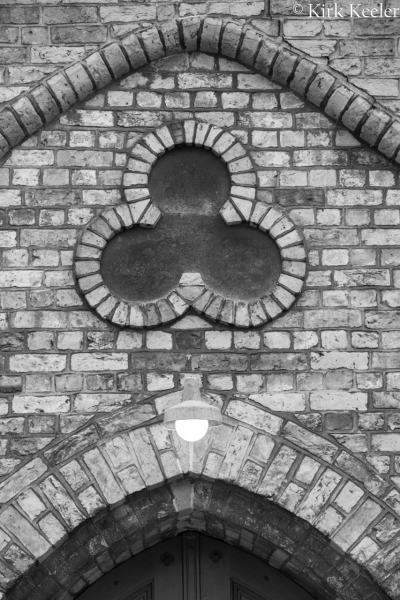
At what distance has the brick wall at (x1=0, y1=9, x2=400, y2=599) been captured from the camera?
20.2ft

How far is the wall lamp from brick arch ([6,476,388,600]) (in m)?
0.57

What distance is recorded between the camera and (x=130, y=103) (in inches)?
265

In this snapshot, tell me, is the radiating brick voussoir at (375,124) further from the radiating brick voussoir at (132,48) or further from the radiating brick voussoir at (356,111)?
the radiating brick voussoir at (132,48)

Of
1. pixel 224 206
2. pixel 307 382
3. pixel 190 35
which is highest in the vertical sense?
pixel 190 35

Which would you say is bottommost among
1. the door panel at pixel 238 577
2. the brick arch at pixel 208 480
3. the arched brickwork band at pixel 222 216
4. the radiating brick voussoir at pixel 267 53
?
the door panel at pixel 238 577

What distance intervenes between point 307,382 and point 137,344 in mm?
952

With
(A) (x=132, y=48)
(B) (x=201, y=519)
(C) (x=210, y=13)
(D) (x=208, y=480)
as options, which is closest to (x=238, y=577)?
(B) (x=201, y=519)

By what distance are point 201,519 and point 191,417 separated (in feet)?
3.26

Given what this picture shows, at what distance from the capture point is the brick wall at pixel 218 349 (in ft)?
20.2

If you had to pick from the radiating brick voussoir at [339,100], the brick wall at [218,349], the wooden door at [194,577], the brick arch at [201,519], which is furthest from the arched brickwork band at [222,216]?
the wooden door at [194,577]

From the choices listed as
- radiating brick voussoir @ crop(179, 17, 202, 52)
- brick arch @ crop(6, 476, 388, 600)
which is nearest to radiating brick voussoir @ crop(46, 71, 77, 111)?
radiating brick voussoir @ crop(179, 17, 202, 52)

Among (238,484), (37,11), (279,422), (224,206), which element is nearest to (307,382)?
(279,422)

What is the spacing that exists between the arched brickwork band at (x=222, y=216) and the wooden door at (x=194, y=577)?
1304 millimetres

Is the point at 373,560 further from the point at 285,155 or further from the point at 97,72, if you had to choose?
the point at 97,72
